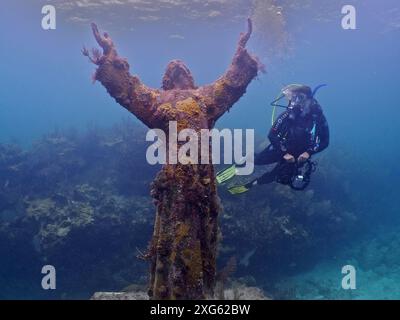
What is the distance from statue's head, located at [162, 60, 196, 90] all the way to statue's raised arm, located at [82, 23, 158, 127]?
2.07ft

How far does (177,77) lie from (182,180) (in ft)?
6.45

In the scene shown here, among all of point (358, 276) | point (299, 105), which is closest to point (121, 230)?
point (299, 105)

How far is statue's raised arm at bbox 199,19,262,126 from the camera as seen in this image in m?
5.16

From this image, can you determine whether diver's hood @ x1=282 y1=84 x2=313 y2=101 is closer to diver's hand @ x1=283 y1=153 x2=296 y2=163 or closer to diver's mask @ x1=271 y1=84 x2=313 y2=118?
diver's mask @ x1=271 y1=84 x2=313 y2=118

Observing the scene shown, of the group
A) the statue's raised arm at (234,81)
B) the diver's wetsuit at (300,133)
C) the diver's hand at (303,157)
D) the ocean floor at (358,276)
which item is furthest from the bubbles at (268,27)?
the statue's raised arm at (234,81)

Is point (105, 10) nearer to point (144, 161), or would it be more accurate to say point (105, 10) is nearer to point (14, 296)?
point (144, 161)

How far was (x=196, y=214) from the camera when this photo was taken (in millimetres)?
4305

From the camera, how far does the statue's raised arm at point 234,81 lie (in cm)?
516

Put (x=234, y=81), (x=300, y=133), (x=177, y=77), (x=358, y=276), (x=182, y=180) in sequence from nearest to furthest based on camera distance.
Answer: (x=182, y=180)
(x=234, y=81)
(x=177, y=77)
(x=300, y=133)
(x=358, y=276)

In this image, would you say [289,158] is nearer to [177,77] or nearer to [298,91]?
[298,91]

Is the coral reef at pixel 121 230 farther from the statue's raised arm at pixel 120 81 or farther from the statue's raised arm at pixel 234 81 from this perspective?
the statue's raised arm at pixel 120 81

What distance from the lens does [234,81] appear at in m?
5.23

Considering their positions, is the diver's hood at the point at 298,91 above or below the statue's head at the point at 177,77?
above

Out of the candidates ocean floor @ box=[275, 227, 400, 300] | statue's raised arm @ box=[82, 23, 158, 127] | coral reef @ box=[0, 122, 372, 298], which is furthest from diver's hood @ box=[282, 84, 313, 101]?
ocean floor @ box=[275, 227, 400, 300]
